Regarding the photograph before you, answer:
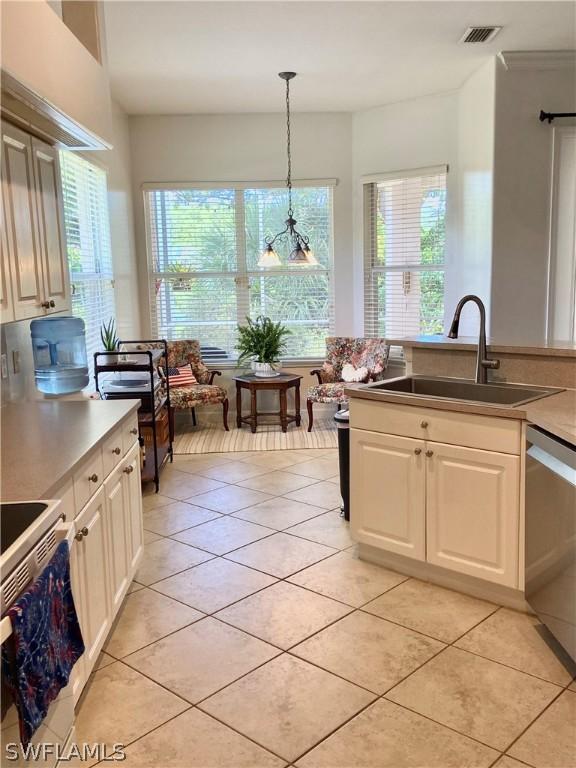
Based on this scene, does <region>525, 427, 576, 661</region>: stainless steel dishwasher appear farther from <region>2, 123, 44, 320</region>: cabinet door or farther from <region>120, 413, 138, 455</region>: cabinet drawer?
<region>2, 123, 44, 320</region>: cabinet door

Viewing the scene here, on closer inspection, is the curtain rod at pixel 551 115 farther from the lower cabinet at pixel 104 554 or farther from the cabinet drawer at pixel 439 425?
the lower cabinet at pixel 104 554

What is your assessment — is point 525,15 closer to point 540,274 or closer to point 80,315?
point 540,274

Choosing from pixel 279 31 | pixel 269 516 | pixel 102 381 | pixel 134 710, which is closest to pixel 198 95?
pixel 279 31

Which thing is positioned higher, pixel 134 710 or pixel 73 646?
pixel 73 646

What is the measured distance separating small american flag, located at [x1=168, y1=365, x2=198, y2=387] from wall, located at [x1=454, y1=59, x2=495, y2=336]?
2.46 metres

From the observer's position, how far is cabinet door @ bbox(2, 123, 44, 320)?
2.58 meters

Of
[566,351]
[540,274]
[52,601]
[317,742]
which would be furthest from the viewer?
[540,274]

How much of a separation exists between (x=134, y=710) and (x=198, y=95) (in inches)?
197

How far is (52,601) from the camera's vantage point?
67.4 inches

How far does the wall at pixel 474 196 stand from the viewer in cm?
514

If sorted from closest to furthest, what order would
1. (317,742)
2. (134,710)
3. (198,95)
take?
(317,742)
(134,710)
(198,95)

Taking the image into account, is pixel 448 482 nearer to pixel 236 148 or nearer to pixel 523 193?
pixel 523 193

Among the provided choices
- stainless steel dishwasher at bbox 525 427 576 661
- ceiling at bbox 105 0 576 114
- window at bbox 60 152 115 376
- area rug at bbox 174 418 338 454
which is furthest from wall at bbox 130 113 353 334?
stainless steel dishwasher at bbox 525 427 576 661

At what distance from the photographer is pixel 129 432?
3037mm
